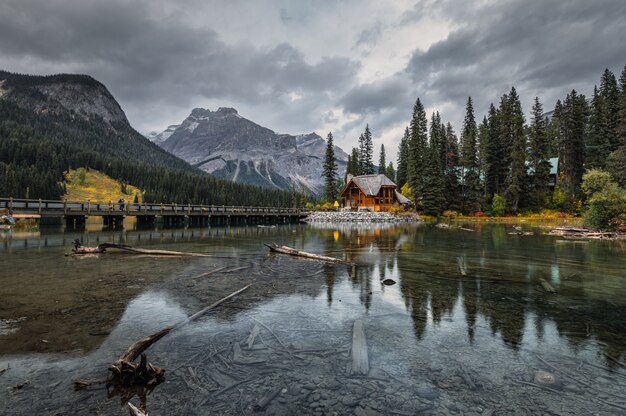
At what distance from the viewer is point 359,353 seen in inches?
233

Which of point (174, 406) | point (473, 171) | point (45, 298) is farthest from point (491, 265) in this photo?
point (473, 171)

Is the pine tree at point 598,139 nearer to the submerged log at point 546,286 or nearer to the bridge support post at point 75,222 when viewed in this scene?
the submerged log at point 546,286

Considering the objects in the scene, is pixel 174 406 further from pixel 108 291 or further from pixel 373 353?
pixel 108 291

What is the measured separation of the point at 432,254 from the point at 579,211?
53838 millimetres

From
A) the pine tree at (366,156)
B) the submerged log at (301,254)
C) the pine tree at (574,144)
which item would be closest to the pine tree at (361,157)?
the pine tree at (366,156)

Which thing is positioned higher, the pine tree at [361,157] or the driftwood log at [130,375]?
the pine tree at [361,157]

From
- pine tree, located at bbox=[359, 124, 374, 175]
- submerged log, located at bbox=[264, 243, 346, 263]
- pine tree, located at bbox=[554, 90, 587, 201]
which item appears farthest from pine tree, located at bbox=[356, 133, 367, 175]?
submerged log, located at bbox=[264, 243, 346, 263]

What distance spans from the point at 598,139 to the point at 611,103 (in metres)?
8.72

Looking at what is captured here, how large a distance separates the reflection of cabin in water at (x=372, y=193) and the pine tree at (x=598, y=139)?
35.0 metres

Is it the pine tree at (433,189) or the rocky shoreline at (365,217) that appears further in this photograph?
the pine tree at (433,189)

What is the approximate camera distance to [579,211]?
56000mm

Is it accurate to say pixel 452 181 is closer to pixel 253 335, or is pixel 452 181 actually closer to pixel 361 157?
pixel 361 157

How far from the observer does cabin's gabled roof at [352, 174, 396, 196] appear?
228ft

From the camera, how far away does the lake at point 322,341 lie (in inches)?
178
